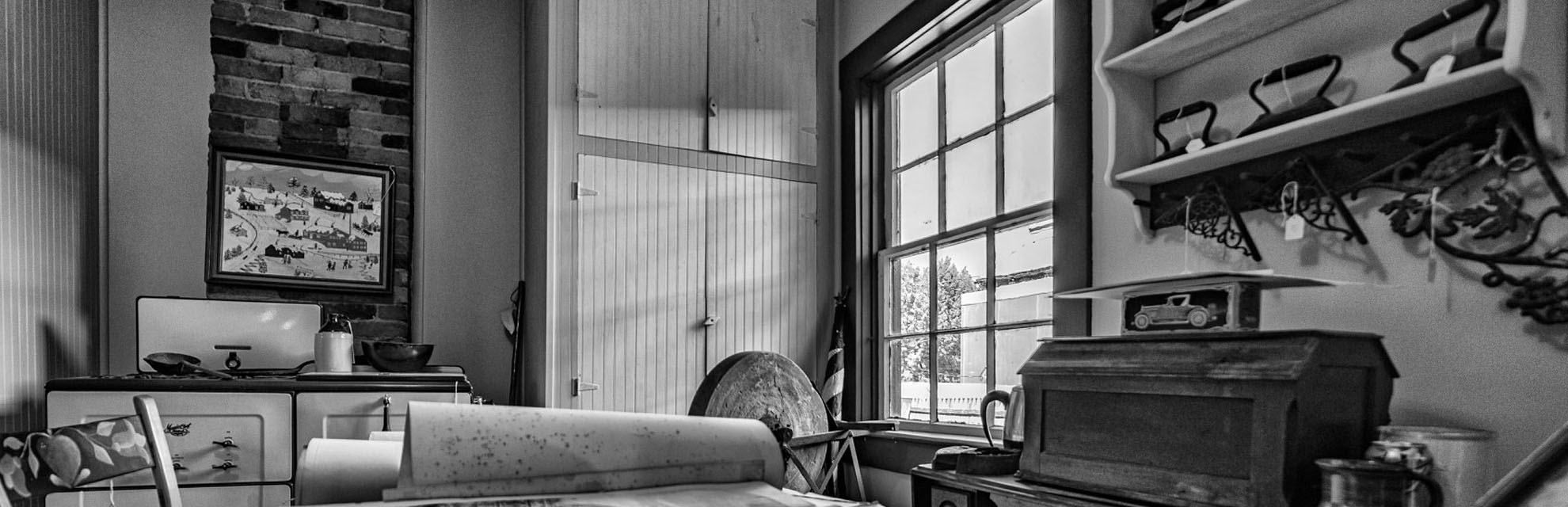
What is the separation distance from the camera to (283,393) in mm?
3191

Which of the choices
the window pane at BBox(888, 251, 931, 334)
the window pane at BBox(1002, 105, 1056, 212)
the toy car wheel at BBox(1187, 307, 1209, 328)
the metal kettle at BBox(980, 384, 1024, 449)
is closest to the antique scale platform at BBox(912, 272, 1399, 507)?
the toy car wheel at BBox(1187, 307, 1209, 328)

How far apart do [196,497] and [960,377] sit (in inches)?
102

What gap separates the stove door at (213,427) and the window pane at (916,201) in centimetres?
236

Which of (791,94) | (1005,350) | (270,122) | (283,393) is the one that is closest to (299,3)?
(270,122)

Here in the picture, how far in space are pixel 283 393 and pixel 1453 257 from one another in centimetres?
333

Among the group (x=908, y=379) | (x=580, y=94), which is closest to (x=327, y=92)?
(x=580, y=94)

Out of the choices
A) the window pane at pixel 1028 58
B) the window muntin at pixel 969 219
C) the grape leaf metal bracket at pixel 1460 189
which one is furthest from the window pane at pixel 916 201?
the grape leaf metal bracket at pixel 1460 189

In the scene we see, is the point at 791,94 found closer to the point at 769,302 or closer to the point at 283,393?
the point at 769,302

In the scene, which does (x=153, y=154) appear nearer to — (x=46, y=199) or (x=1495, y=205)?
(x=46, y=199)

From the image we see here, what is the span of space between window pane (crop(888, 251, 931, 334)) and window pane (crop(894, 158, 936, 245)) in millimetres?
94

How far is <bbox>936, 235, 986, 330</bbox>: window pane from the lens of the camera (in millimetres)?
3295

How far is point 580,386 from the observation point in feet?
12.3

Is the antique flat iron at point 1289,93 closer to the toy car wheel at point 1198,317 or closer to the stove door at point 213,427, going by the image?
the toy car wheel at point 1198,317

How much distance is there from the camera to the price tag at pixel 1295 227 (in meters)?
1.98
